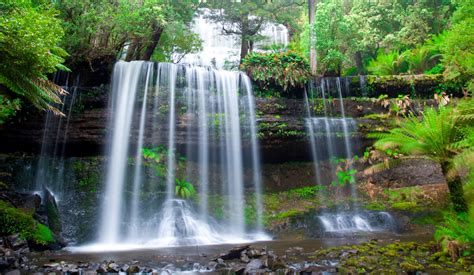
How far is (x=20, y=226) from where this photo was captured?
28.6ft

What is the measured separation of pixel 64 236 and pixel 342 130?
37.4 ft

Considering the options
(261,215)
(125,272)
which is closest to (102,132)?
(261,215)

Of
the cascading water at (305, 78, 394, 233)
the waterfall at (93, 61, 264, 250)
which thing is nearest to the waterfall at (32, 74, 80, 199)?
the waterfall at (93, 61, 264, 250)

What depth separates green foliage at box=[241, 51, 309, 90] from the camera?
1611 cm

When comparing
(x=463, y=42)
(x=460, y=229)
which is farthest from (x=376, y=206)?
(x=463, y=42)

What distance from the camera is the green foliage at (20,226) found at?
848 cm

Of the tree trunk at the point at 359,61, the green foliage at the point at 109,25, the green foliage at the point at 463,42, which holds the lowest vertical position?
the green foliage at the point at 463,42

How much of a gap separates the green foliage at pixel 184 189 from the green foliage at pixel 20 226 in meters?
4.95

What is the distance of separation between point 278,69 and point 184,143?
18.0 ft

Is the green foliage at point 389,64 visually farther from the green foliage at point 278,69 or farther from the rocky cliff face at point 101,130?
the green foliage at point 278,69

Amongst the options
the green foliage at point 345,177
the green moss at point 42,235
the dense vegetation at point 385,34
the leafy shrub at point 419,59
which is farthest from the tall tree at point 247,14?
the green moss at point 42,235

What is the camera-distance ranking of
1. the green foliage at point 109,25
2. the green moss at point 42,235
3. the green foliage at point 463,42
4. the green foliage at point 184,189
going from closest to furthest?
1. the green moss at point 42,235
2. the green foliage at point 463,42
3. the green foliage at point 184,189
4. the green foliage at point 109,25

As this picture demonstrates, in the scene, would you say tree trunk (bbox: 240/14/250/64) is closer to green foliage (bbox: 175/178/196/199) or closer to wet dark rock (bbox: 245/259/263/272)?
green foliage (bbox: 175/178/196/199)

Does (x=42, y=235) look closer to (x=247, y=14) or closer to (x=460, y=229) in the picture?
(x=460, y=229)
